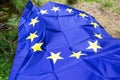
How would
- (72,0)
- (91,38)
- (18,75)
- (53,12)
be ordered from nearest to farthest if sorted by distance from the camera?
(18,75), (91,38), (53,12), (72,0)

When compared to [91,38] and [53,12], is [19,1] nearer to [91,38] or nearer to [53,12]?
[53,12]

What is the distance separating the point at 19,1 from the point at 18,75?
15.4 feet

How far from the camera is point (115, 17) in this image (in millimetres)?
7539

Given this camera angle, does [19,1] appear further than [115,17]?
Yes

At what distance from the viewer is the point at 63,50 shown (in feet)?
14.8

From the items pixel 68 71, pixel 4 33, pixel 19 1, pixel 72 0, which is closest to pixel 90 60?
pixel 68 71

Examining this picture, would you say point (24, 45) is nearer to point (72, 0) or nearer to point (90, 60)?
point (90, 60)

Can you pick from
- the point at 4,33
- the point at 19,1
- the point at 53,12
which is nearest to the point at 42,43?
the point at 53,12

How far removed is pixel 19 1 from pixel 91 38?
4203 millimetres

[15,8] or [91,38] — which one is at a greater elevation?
[91,38]

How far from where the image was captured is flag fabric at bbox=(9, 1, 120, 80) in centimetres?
396

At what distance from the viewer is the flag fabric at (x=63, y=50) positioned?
396cm

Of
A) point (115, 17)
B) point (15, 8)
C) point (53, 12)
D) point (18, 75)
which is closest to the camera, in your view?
point (18, 75)

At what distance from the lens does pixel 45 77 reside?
391cm
